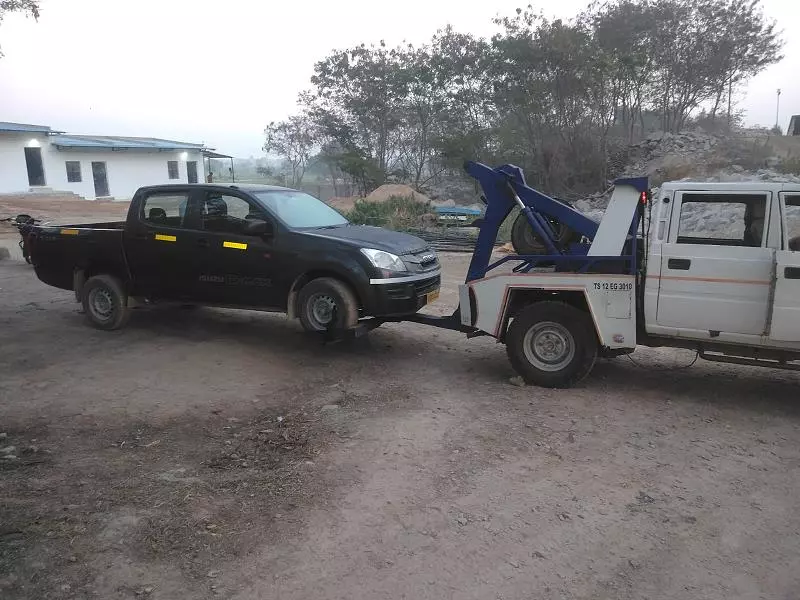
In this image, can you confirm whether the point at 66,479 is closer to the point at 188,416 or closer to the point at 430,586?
the point at 188,416

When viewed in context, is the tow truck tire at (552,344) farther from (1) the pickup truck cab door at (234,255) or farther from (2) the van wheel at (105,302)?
(2) the van wheel at (105,302)

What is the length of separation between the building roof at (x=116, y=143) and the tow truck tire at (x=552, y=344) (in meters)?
31.3

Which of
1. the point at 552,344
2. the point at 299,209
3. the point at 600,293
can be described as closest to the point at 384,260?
the point at 299,209

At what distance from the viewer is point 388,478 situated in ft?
13.3

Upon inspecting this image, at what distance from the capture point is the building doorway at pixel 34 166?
1172 inches

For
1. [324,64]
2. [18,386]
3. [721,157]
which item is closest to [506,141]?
[721,157]

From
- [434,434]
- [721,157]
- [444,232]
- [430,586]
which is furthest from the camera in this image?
[721,157]

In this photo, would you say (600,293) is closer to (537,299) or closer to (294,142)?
(537,299)

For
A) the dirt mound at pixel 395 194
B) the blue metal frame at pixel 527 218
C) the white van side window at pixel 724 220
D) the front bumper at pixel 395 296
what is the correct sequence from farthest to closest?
the dirt mound at pixel 395 194, the front bumper at pixel 395 296, the blue metal frame at pixel 527 218, the white van side window at pixel 724 220

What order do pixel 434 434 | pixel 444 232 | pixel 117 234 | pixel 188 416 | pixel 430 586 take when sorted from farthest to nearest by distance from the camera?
pixel 444 232 → pixel 117 234 → pixel 188 416 → pixel 434 434 → pixel 430 586

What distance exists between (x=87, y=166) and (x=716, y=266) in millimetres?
33770

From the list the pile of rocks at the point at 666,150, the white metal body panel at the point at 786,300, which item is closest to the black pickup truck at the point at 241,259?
the white metal body panel at the point at 786,300

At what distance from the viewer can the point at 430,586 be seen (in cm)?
294

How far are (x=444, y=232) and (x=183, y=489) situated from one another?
15.5 m
